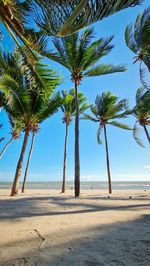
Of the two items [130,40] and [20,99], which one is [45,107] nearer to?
[20,99]

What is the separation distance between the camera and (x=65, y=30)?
2436 millimetres

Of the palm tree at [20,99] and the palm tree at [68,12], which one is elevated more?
the palm tree at [20,99]

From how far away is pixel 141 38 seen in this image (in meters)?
5.84

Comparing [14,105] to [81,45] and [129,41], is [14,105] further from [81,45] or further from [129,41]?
[129,41]

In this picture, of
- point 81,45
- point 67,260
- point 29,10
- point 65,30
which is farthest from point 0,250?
point 81,45

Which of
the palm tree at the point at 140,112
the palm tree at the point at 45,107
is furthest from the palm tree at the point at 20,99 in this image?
the palm tree at the point at 140,112

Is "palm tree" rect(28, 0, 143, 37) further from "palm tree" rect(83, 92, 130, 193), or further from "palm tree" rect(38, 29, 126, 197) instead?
"palm tree" rect(83, 92, 130, 193)

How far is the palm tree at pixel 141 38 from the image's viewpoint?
563 cm

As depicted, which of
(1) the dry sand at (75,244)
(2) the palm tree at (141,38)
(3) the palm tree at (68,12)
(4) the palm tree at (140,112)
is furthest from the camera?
(4) the palm tree at (140,112)

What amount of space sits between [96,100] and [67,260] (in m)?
12.8

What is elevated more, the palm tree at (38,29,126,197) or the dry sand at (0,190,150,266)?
the palm tree at (38,29,126,197)

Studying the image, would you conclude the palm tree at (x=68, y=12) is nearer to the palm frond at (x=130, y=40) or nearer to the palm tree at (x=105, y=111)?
the palm frond at (x=130, y=40)

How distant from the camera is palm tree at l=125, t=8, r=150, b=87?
5.63 m

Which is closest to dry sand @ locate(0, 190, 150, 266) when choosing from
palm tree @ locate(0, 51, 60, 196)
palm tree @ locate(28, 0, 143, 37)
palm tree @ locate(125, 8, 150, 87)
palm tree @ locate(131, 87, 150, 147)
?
palm tree @ locate(28, 0, 143, 37)
